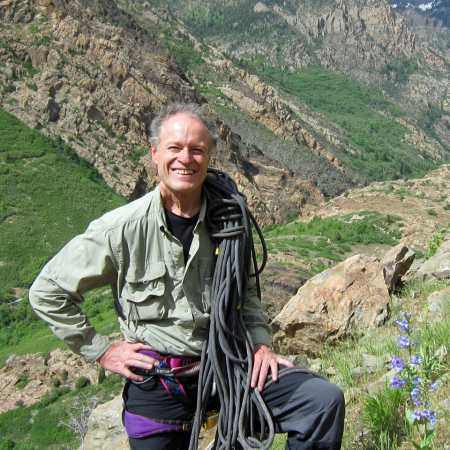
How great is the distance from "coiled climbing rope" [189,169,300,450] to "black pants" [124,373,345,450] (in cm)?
7

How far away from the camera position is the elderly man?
2070 mm

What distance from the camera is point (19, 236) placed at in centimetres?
2875

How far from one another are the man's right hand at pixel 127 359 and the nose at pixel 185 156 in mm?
921

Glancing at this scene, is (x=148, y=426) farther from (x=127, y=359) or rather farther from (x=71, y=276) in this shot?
(x=71, y=276)

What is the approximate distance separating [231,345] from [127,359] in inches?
20.4

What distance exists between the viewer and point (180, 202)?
230 cm

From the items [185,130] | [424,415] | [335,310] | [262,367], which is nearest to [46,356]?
[335,310]

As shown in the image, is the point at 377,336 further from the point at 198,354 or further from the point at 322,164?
the point at 322,164

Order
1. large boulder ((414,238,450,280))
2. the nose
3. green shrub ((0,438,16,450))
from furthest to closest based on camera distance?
green shrub ((0,438,16,450))
large boulder ((414,238,450,280))
the nose

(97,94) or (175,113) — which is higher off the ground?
(175,113)

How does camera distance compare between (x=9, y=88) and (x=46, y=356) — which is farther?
(x=9, y=88)

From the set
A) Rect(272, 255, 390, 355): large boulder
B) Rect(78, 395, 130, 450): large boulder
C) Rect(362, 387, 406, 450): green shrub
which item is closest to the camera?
Rect(362, 387, 406, 450): green shrub

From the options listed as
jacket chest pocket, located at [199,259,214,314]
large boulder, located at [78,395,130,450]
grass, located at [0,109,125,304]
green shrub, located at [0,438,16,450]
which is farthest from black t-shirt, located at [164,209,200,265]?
grass, located at [0,109,125,304]

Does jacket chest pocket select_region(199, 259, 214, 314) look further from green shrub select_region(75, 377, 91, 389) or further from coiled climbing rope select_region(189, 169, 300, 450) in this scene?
green shrub select_region(75, 377, 91, 389)
